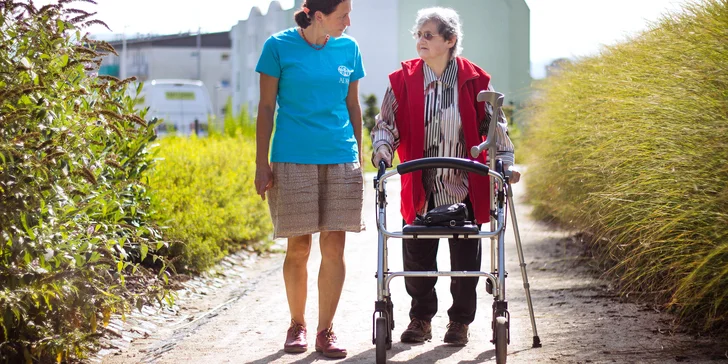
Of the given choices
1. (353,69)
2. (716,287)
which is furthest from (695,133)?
(353,69)

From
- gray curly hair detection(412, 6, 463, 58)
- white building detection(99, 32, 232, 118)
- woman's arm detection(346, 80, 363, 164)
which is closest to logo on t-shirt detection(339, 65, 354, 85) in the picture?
woman's arm detection(346, 80, 363, 164)

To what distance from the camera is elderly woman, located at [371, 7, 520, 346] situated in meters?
5.71

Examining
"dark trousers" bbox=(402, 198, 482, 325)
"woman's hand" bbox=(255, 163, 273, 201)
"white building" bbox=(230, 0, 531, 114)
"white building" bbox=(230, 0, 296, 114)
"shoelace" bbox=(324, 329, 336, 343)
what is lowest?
"shoelace" bbox=(324, 329, 336, 343)

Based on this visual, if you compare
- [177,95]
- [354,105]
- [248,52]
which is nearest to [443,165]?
[354,105]

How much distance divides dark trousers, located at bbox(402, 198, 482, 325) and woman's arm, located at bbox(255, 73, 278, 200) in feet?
3.17

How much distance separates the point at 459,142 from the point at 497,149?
0.22 m

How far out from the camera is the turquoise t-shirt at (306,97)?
5.42m

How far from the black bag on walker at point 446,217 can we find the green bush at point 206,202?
2.74 m

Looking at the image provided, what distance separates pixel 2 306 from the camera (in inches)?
169

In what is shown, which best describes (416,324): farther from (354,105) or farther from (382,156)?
(354,105)

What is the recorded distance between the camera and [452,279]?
5.73 metres

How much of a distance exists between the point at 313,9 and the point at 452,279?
171 cm

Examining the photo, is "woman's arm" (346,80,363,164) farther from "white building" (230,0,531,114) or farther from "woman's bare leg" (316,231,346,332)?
"white building" (230,0,531,114)

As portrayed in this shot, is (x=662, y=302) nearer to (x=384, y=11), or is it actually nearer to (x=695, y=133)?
(x=695, y=133)
